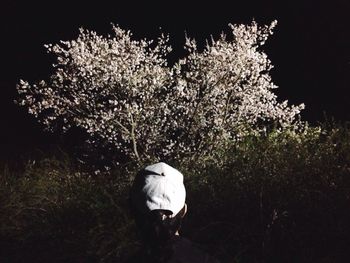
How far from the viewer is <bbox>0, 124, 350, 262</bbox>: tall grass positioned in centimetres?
348

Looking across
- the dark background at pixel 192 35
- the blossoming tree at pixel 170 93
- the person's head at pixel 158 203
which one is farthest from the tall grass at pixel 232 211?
the dark background at pixel 192 35

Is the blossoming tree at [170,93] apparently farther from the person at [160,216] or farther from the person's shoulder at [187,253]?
the person's shoulder at [187,253]

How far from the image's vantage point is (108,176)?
5035 mm

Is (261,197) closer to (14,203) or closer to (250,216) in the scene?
(250,216)

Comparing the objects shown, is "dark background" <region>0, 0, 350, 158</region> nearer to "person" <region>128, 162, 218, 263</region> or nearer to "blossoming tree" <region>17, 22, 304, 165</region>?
"blossoming tree" <region>17, 22, 304, 165</region>

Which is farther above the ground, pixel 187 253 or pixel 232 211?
pixel 232 211

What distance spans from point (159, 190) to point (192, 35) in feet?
18.1

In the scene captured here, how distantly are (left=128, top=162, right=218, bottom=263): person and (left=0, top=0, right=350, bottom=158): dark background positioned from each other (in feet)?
15.8

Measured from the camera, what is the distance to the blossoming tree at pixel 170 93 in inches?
190

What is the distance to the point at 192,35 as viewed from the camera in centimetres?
709

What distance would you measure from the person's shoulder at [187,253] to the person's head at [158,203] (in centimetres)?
5

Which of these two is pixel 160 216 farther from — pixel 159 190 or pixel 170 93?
pixel 170 93

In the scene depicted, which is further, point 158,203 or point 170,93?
point 170,93

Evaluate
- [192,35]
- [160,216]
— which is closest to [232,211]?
[160,216]
